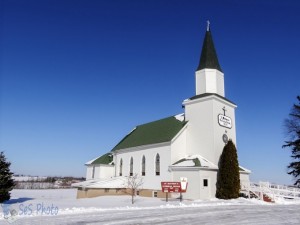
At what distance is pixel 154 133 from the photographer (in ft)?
127

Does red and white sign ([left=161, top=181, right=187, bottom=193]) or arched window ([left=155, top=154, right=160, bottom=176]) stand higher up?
arched window ([left=155, top=154, right=160, bottom=176])

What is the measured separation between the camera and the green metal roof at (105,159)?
4472 cm

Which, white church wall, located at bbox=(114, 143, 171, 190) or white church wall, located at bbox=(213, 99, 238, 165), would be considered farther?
white church wall, located at bbox=(114, 143, 171, 190)

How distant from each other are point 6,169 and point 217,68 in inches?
976

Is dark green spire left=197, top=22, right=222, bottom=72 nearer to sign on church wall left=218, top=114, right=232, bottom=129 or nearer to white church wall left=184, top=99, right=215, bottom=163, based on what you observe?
white church wall left=184, top=99, right=215, bottom=163

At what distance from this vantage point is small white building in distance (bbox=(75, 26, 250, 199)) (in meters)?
29.4

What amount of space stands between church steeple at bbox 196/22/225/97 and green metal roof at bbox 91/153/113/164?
19042mm

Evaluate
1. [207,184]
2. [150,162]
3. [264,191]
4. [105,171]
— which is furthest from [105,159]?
[264,191]

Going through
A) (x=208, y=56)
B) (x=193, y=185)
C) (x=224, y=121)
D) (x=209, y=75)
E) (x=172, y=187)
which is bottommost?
(x=172, y=187)

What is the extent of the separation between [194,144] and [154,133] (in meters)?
7.41

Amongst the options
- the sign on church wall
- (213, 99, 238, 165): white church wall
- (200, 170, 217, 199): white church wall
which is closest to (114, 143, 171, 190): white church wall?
(200, 170, 217, 199): white church wall

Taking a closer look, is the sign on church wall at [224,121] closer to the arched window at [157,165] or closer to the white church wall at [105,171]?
the arched window at [157,165]

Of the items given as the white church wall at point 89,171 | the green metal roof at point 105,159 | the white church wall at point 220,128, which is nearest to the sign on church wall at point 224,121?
the white church wall at point 220,128

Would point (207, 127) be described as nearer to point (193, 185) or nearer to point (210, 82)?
point (210, 82)
